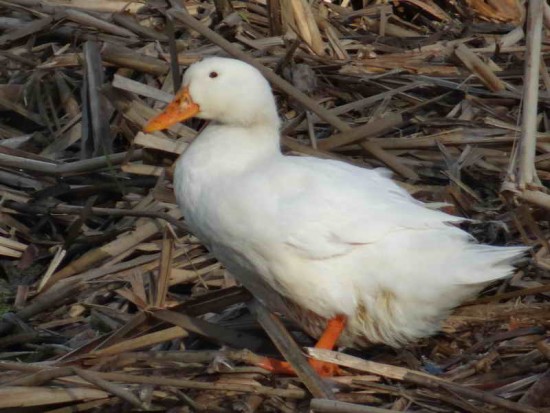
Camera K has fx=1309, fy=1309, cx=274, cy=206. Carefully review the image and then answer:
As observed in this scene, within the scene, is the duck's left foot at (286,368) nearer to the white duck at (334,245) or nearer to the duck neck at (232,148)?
the white duck at (334,245)

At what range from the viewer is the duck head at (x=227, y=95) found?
4.85 metres

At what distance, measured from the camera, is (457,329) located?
4.84 metres

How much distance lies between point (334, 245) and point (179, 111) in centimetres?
85

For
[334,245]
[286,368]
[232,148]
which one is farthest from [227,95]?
[286,368]

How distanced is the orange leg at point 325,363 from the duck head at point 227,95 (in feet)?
2.62

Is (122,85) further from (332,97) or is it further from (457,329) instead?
(457,329)

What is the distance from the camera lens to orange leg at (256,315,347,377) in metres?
4.57

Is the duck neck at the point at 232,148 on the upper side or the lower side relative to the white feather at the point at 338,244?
upper

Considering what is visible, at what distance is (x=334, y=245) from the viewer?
15.1 feet

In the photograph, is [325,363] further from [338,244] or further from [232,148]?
[232,148]

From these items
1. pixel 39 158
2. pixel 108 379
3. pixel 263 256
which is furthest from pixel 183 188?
pixel 39 158

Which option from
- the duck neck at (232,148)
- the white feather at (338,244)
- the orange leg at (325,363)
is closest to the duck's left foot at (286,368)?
the orange leg at (325,363)

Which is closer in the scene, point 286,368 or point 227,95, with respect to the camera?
point 286,368

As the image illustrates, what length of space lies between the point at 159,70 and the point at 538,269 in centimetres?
218
